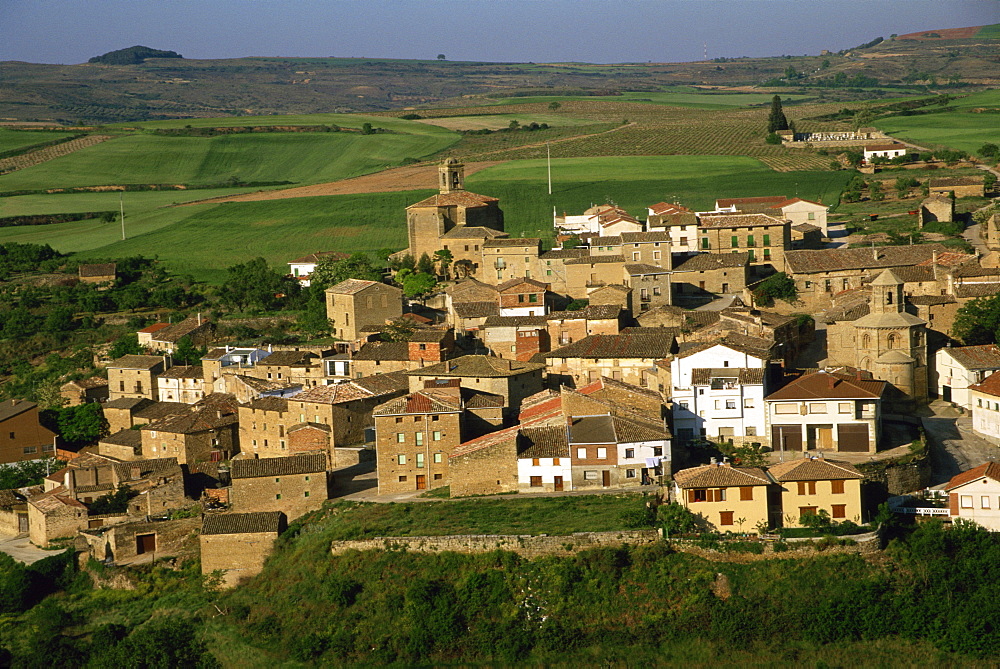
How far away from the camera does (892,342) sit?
44.4 m

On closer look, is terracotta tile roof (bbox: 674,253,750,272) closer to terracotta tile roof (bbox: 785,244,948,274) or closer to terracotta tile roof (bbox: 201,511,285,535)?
terracotta tile roof (bbox: 785,244,948,274)

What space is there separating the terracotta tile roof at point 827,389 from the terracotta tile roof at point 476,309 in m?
16.8

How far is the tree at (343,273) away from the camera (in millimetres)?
65125

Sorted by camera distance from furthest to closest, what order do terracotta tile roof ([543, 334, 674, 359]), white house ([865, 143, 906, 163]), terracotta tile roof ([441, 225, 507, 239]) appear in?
white house ([865, 143, 906, 163])
terracotta tile roof ([441, 225, 507, 239])
terracotta tile roof ([543, 334, 674, 359])

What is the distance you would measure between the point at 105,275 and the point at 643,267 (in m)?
35.6

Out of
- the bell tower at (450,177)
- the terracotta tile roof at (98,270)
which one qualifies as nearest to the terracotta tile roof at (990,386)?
the bell tower at (450,177)

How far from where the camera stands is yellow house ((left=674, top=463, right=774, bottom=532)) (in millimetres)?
35125

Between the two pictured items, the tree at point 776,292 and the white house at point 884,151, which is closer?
the tree at point 776,292

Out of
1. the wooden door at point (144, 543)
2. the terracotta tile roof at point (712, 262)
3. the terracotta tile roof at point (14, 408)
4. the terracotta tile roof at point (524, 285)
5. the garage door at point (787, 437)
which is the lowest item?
the wooden door at point (144, 543)

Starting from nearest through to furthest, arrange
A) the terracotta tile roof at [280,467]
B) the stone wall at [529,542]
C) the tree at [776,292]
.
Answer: the stone wall at [529,542] → the terracotta tile roof at [280,467] → the tree at [776,292]

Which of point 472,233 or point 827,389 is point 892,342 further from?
point 472,233

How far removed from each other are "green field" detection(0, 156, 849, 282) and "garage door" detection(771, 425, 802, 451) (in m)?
38.9

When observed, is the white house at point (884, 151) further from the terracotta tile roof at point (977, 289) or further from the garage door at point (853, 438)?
the garage door at point (853, 438)

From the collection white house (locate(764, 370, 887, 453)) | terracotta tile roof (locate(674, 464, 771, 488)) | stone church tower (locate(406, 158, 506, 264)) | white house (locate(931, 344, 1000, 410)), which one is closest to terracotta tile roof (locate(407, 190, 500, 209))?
stone church tower (locate(406, 158, 506, 264))
